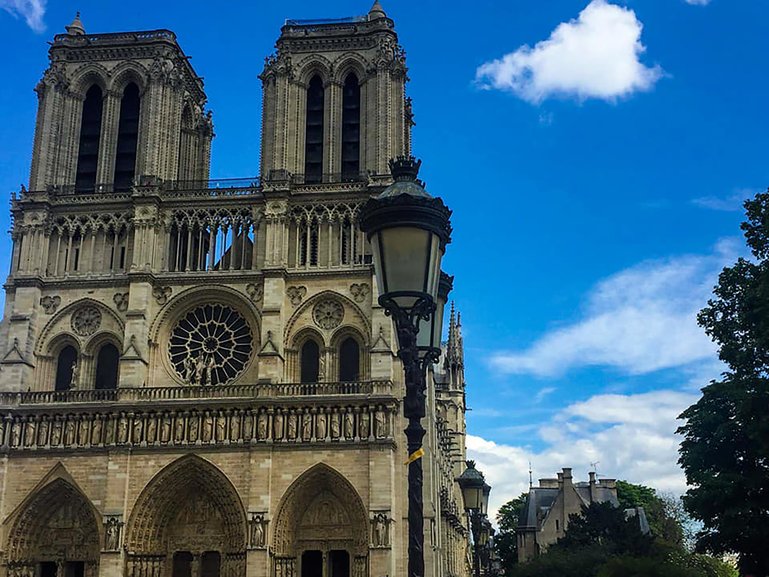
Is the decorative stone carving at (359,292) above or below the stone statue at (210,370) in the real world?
above

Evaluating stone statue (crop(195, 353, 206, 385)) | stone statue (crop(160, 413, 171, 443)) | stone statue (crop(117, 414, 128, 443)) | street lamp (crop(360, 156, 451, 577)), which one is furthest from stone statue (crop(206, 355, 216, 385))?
street lamp (crop(360, 156, 451, 577))

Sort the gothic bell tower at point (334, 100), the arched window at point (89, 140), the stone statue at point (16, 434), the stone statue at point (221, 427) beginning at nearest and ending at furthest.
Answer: the stone statue at point (221, 427) → the stone statue at point (16, 434) → the gothic bell tower at point (334, 100) → the arched window at point (89, 140)

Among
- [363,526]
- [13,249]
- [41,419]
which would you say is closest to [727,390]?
[363,526]

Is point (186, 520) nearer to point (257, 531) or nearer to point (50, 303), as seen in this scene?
point (257, 531)

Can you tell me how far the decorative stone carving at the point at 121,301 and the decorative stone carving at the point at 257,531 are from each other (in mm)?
10485

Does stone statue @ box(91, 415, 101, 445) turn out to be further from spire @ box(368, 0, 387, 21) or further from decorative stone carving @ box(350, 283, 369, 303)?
spire @ box(368, 0, 387, 21)

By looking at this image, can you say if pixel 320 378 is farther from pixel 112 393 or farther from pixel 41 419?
pixel 41 419

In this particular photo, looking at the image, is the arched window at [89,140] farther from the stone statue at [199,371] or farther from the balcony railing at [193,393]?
the stone statue at [199,371]

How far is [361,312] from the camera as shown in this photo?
37.8 meters

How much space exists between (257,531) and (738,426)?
17769mm

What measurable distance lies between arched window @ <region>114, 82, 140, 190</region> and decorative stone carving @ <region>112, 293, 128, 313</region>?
5.23m

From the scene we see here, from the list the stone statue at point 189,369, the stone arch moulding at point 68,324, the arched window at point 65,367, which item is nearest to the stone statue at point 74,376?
the arched window at point 65,367

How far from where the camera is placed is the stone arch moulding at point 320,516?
116 ft

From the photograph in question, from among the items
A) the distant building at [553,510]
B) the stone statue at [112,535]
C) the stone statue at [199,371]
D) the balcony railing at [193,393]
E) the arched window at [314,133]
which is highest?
the arched window at [314,133]
